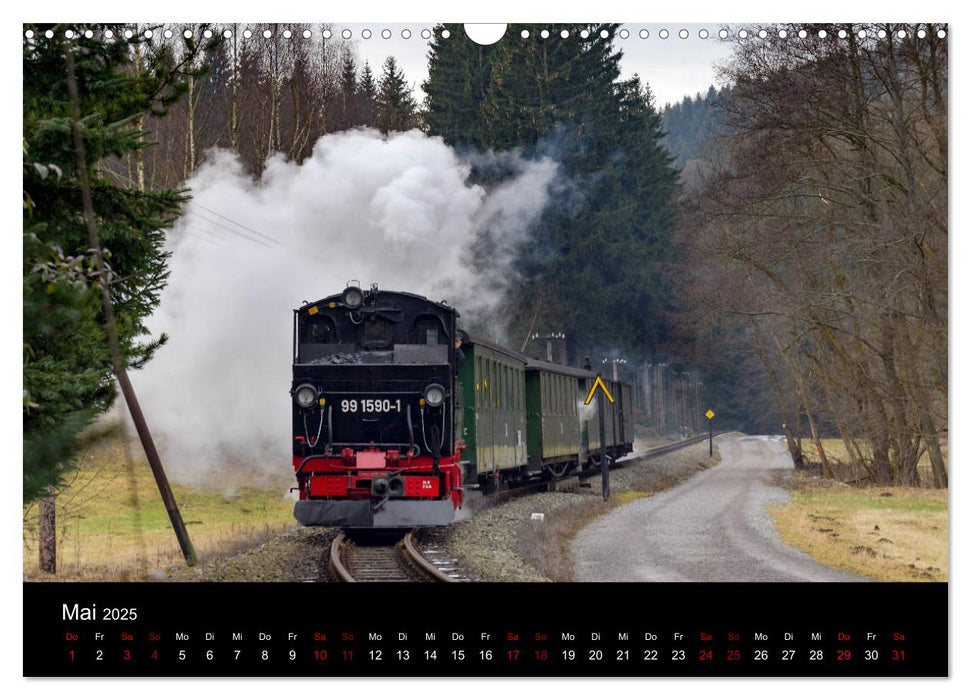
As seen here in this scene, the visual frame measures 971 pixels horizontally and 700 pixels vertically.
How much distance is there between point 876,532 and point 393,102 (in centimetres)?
883

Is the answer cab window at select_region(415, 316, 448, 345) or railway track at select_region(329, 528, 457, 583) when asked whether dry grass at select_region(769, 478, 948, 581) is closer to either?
railway track at select_region(329, 528, 457, 583)

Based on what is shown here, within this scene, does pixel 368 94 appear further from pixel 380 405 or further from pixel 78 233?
pixel 78 233

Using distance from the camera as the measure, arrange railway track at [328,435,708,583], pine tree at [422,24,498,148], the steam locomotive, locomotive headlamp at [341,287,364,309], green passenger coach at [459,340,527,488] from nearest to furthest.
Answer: pine tree at [422,24,498,148], railway track at [328,435,708,583], the steam locomotive, locomotive headlamp at [341,287,364,309], green passenger coach at [459,340,527,488]

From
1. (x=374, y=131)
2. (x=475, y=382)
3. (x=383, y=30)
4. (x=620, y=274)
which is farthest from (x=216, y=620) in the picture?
(x=620, y=274)

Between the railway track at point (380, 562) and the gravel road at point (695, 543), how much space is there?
1914 millimetres

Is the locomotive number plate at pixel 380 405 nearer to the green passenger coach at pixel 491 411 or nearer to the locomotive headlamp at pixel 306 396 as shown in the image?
the locomotive headlamp at pixel 306 396

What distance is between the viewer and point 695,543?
11.0 metres

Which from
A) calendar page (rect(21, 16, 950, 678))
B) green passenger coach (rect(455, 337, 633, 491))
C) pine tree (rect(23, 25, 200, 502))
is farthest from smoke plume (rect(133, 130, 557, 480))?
pine tree (rect(23, 25, 200, 502))

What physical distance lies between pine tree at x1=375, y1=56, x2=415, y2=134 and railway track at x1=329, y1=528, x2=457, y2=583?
5.25 meters

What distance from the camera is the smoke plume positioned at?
59.5 feet

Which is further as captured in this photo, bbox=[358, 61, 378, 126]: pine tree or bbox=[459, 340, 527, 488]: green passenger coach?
bbox=[459, 340, 527, 488]: green passenger coach

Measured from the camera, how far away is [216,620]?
20.9 feet

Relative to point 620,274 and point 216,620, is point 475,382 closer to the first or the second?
point 620,274

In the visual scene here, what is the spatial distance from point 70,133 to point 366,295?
6441 millimetres
